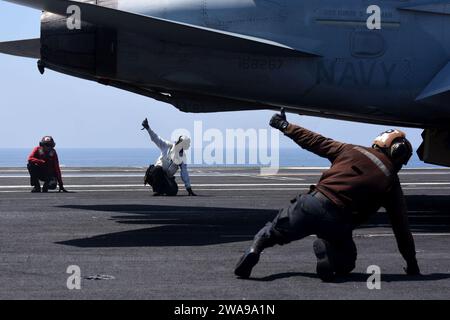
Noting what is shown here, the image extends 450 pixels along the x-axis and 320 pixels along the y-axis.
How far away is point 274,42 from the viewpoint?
1622cm

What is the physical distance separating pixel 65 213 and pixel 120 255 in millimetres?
6567

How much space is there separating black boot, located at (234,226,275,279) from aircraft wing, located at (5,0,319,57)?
537 cm

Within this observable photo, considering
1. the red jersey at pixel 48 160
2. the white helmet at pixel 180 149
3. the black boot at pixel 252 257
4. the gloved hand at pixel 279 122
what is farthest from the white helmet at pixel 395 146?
the red jersey at pixel 48 160

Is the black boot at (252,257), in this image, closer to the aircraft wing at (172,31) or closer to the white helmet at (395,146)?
the white helmet at (395,146)

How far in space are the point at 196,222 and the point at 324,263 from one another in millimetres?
6895

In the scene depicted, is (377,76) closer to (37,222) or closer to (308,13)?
(308,13)

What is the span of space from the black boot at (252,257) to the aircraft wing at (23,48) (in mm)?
10069

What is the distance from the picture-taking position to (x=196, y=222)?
1725 centimetres

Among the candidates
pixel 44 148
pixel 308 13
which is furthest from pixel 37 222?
pixel 44 148

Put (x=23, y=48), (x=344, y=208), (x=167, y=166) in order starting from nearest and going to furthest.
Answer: (x=344, y=208), (x=23, y=48), (x=167, y=166)

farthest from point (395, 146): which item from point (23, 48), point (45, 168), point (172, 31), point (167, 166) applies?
point (45, 168)

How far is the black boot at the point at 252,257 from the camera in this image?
10.7 m

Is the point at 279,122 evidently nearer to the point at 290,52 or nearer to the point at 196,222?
the point at 290,52

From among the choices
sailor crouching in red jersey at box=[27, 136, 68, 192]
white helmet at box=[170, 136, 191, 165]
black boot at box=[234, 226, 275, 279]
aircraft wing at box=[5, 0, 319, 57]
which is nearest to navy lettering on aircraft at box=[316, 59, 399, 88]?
aircraft wing at box=[5, 0, 319, 57]
